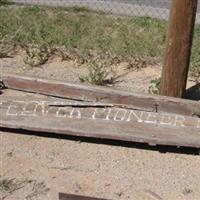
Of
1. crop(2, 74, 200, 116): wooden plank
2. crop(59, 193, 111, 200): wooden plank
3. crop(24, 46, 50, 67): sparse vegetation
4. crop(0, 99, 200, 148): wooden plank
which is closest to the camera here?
crop(59, 193, 111, 200): wooden plank

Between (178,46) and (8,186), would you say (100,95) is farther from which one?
(8,186)

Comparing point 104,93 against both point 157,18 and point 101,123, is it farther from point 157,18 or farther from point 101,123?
point 157,18

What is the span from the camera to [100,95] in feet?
18.5

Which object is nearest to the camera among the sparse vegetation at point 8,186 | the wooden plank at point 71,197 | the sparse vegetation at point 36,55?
the wooden plank at point 71,197

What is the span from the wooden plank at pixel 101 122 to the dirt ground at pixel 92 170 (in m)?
0.14

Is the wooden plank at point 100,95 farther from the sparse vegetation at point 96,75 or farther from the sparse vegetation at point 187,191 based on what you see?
the sparse vegetation at point 187,191

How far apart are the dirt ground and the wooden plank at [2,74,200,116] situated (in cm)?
46

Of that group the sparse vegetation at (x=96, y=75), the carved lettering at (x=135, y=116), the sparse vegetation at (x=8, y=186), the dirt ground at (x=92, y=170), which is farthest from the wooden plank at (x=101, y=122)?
the sparse vegetation at (x=96, y=75)

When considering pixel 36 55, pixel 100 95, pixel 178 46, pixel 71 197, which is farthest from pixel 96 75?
pixel 71 197

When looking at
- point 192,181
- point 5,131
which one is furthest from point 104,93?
point 192,181

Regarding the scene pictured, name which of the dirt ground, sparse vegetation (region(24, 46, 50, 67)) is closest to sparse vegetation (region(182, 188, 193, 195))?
the dirt ground

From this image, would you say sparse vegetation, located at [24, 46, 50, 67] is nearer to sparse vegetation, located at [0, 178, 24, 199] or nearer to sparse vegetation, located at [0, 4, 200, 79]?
sparse vegetation, located at [0, 4, 200, 79]

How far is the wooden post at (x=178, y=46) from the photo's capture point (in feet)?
17.4

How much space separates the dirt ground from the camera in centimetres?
464
